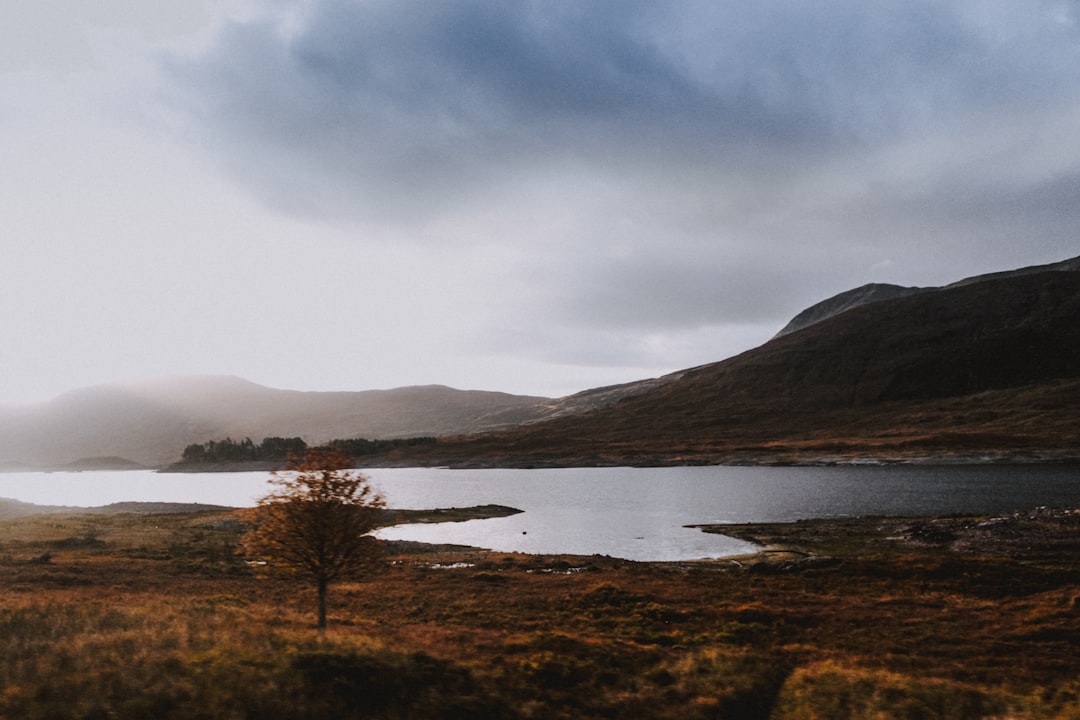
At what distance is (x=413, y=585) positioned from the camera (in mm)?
47375

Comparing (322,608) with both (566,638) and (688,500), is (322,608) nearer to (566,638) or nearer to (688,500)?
(566,638)

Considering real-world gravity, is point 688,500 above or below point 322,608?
below

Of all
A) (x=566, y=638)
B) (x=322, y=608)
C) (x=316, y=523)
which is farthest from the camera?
(x=316, y=523)

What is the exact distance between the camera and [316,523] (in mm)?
27719

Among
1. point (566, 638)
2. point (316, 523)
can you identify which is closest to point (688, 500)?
point (566, 638)

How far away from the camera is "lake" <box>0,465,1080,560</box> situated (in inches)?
3013

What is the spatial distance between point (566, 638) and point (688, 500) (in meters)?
94.9

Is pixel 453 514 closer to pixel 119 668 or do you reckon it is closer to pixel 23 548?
pixel 23 548

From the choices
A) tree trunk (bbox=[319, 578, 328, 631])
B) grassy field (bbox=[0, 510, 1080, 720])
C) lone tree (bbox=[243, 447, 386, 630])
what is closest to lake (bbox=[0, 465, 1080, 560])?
grassy field (bbox=[0, 510, 1080, 720])

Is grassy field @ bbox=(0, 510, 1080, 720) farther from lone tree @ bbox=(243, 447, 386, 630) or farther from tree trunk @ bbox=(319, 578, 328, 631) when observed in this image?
lone tree @ bbox=(243, 447, 386, 630)

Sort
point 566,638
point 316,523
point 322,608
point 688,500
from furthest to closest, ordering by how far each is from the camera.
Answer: point 688,500 < point 316,523 < point 322,608 < point 566,638

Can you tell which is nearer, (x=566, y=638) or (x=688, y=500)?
(x=566, y=638)

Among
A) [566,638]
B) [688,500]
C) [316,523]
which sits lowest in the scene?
[688,500]

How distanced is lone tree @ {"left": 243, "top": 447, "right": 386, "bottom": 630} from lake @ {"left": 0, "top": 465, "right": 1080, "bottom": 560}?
4156cm
